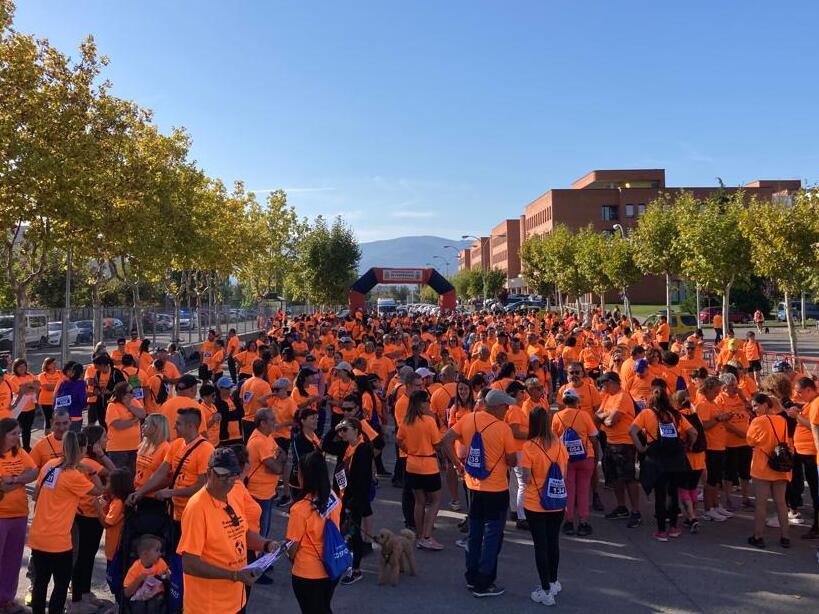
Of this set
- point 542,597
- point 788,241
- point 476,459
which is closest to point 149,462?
point 476,459

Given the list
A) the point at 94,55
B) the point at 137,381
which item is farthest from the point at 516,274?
the point at 137,381

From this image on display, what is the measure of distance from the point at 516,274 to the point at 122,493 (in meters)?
96.6

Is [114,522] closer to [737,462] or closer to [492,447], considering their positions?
[492,447]

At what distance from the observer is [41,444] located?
5570mm

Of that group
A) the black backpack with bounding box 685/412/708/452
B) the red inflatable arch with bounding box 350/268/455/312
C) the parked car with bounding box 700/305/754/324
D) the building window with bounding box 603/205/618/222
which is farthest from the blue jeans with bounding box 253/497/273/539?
the building window with bounding box 603/205/618/222

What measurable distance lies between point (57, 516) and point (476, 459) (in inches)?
128

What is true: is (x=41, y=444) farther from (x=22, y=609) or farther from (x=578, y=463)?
(x=578, y=463)

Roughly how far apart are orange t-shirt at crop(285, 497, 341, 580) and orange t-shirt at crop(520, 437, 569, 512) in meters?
2.21

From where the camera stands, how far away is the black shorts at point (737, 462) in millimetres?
8164

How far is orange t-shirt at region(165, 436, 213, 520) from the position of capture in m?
4.77

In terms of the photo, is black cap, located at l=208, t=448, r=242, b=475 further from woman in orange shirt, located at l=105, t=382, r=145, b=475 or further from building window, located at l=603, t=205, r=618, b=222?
building window, located at l=603, t=205, r=618, b=222

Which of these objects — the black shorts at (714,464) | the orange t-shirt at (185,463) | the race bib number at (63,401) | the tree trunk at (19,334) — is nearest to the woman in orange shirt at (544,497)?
the orange t-shirt at (185,463)

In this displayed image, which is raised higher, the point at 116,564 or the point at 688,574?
the point at 116,564

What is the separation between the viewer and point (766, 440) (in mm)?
6707
